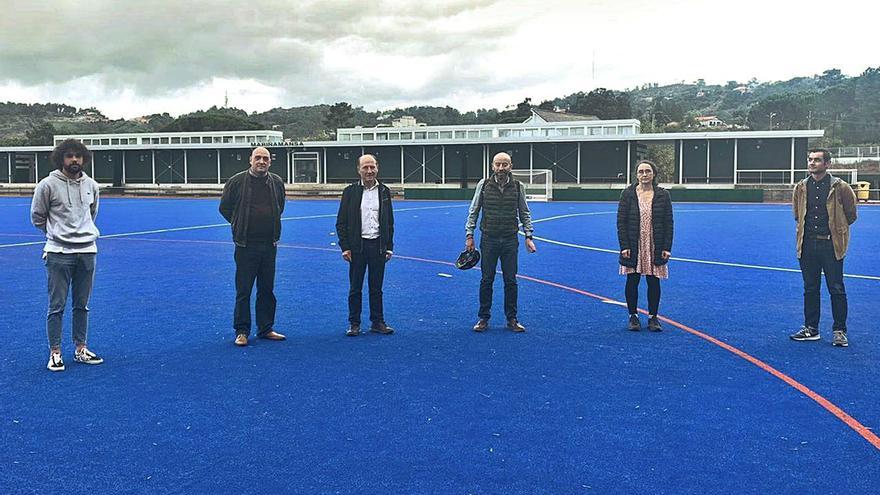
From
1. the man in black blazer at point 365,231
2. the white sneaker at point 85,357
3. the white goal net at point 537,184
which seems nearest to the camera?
the white sneaker at point 85,357

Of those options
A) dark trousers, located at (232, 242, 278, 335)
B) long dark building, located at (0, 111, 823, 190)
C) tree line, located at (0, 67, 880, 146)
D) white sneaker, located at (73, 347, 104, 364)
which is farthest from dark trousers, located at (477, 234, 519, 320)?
tree line, located at (0, 67, 880, 146)

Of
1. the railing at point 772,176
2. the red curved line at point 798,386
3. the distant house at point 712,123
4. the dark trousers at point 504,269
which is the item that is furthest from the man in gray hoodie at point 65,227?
the distant house at point 712,123

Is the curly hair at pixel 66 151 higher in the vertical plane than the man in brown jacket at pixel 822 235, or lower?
higher

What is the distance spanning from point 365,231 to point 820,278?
455cm

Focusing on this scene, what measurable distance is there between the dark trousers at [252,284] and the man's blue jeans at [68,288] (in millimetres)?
1373

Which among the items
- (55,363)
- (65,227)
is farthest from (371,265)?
(55,363)

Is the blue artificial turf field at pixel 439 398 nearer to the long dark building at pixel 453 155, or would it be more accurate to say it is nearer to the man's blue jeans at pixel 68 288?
the man's blue jeans at pixel 68 288

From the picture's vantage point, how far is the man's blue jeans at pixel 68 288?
5.99 metres

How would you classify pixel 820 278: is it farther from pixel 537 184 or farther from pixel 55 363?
pixel 537 184

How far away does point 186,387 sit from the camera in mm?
5652

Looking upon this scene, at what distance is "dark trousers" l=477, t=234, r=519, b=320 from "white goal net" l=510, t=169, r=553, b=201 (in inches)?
1400

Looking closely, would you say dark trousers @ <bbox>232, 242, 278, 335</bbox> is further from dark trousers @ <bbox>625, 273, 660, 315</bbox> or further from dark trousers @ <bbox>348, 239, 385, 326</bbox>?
dark trousers @ <bbox>625, 273, 660, 315</bbox>

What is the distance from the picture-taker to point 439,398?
17.7 feet

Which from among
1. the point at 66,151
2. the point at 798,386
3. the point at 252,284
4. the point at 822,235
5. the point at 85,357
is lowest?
the point at 798,386
